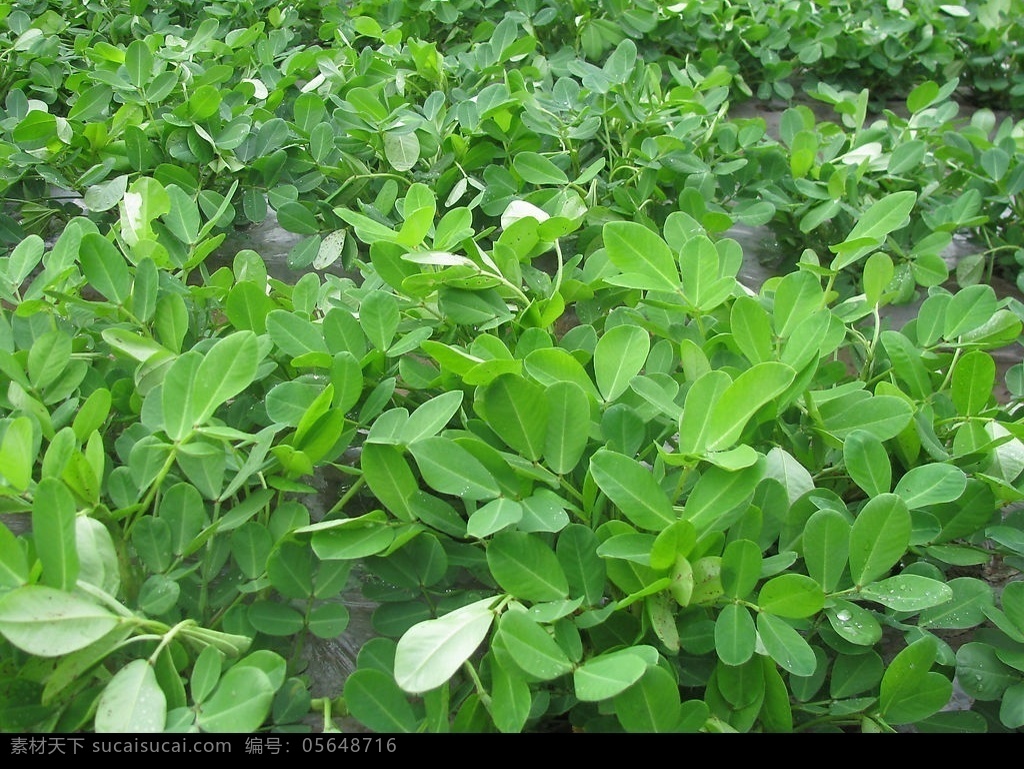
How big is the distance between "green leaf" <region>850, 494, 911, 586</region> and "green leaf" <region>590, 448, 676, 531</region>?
0.58ft

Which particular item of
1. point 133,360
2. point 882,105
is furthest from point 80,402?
point 882,105

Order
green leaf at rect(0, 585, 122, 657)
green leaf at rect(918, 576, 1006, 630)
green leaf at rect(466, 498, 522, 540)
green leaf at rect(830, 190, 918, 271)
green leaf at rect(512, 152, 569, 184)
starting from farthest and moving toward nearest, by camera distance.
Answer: green leaf at rect(512, 152, 569, 184), green leaf at rect(830, 190, 918, 271), green leaf at rect(918, 576, 1006, 630), green leaf at rect(466, 498, 522, 540), green leaf at rect(0, 585, 122, 657)

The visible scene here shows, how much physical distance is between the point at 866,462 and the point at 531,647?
0.39 metres

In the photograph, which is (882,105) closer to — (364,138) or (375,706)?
(364,138)

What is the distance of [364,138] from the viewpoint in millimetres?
1399

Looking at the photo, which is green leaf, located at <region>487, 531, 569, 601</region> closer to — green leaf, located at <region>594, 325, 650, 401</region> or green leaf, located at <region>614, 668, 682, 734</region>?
green leaf, located at <region>614, 668, 682, 734</region>

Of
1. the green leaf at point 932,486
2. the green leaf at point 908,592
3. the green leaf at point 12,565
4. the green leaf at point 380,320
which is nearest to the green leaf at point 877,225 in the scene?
the green leaf at point 932,486

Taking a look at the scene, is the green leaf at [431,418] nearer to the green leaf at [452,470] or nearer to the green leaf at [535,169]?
the green leaf at [452,470]

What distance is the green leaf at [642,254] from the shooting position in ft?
3.09

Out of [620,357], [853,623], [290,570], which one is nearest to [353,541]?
[290,570]

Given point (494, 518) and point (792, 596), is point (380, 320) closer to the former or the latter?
point (494, 518)

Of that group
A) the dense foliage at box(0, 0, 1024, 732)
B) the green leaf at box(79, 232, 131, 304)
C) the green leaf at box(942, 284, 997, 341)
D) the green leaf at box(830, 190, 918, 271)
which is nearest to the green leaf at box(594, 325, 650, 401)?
the dense foliage at box(0, 0, 1024, 732)

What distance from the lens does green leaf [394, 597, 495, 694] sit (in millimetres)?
615
